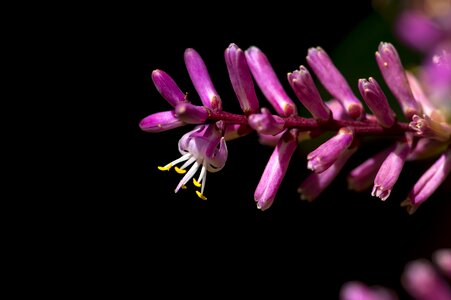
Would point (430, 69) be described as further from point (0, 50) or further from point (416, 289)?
point (0, 50)

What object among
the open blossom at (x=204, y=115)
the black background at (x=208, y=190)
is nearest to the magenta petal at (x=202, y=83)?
the open blossom at (x=204, y=115)

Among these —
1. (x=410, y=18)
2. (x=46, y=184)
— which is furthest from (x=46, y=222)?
(x=410, y=18)

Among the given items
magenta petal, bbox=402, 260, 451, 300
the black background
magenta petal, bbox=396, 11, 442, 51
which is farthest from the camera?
the black background

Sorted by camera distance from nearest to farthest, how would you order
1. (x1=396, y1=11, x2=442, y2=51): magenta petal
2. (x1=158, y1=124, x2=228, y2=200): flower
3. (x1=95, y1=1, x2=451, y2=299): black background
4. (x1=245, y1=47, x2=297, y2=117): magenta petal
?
(x1=158, y1=124, x2=228, y2=200): flower, (x1=245, y1=47, x2=297, y2=117): magenta petal, (x1=396, y1=11, x2=442, y2=51): magenta petal, (x1=95, y1=1, x2=451, y2=299): black background

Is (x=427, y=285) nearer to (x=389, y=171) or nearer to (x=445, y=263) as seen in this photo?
(x=445, y=263)

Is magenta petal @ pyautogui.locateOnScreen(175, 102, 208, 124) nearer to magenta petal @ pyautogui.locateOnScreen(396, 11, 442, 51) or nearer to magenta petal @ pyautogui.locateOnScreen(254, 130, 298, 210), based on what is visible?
magenta petal @ pyautogui.locateOnScreen(254, 130, 298, 210)

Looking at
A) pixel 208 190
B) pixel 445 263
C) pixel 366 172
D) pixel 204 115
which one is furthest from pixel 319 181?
pixel 208 190

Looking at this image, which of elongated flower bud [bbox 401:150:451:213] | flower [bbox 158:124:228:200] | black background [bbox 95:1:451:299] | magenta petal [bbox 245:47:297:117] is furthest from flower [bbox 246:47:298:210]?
black background [bbox 95:1:451:299]
